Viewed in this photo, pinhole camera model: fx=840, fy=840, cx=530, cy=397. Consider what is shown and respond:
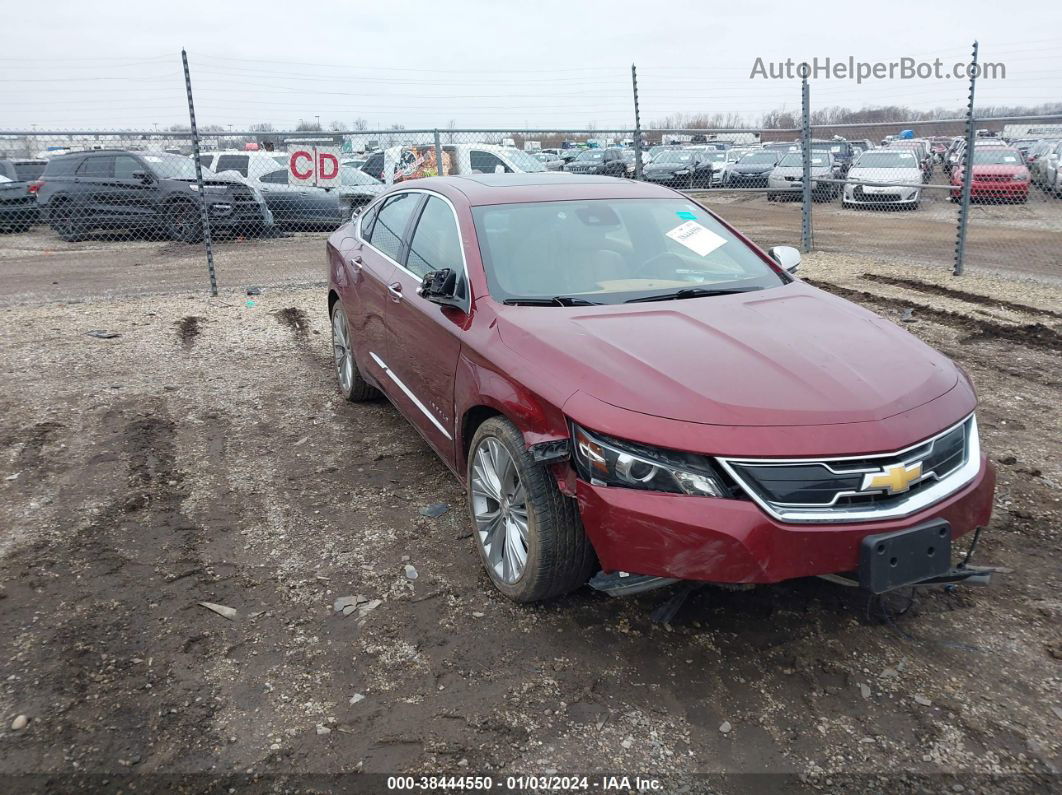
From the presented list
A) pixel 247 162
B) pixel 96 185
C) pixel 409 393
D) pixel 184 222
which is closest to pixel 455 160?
pixel 247 162

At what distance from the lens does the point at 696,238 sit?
439 centimetres

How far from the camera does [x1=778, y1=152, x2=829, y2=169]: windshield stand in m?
20.1

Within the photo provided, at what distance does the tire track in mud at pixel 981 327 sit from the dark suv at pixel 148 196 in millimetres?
10840

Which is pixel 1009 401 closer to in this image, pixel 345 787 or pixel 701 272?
pixel 701 272

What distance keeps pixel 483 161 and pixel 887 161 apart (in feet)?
31.0

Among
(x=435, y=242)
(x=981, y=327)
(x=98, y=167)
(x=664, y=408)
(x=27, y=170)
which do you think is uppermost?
(x=27, y=170)

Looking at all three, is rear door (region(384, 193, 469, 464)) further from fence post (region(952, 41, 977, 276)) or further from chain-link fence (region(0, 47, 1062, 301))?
fence post (region(952, 41, 977, 276))

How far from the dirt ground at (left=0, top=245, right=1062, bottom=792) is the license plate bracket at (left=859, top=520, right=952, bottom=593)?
0.45m

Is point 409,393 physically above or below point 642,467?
below

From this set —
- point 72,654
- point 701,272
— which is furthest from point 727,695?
point 72,654

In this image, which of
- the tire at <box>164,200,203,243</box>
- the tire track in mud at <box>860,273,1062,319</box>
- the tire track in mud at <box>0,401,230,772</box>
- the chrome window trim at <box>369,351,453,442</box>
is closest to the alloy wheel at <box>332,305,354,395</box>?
the chrome window trim at <box>369,351,453,442</box>

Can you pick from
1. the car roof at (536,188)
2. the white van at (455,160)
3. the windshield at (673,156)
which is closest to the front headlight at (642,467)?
the car roof at (536,188)

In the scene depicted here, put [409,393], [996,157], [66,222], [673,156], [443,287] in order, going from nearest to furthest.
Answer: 1. [443,287]
2. [409,393]
3. [66,222]
4. [996,157]
5. [673,156]

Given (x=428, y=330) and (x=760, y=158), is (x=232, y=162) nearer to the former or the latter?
(x=428, y=330)
